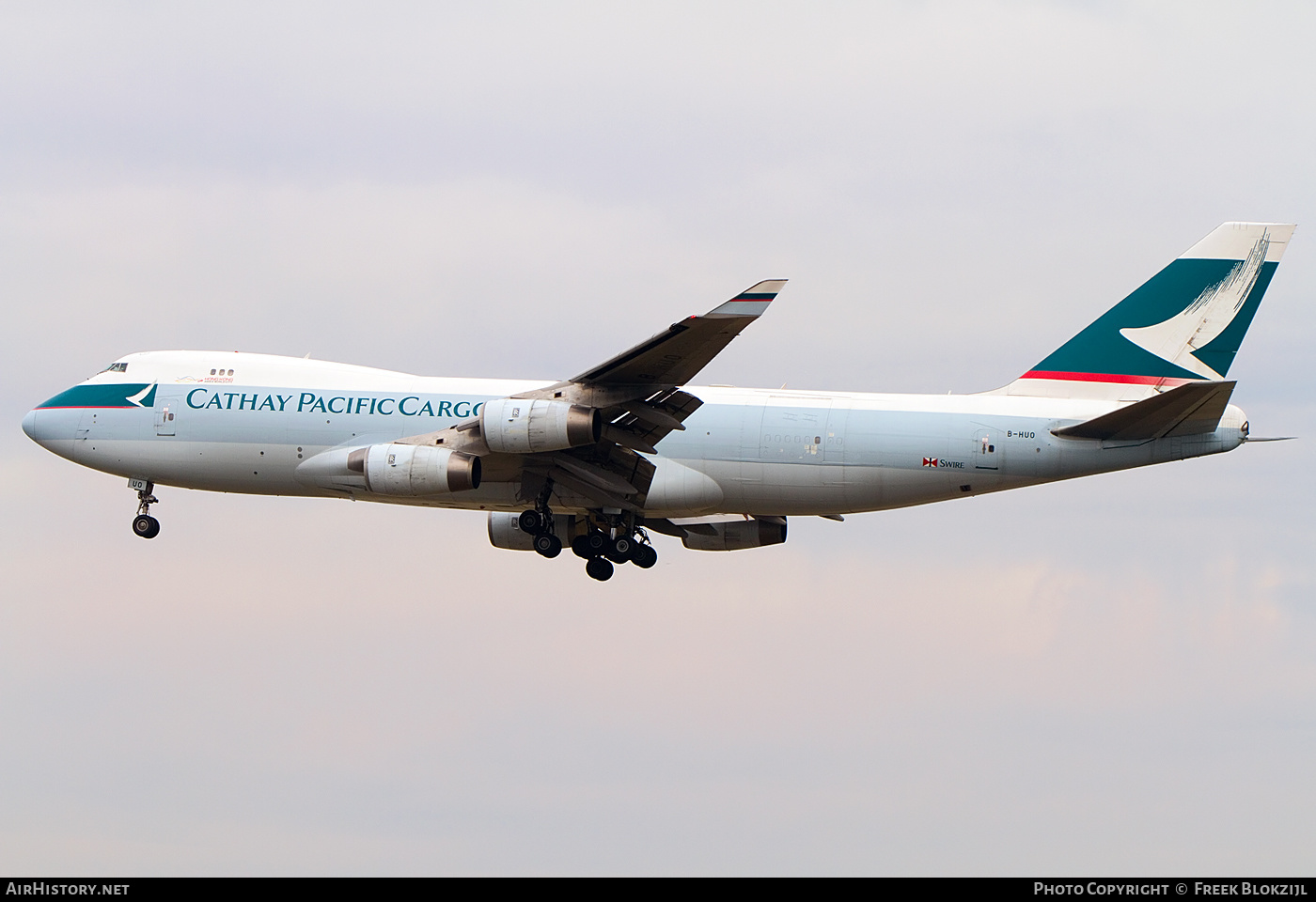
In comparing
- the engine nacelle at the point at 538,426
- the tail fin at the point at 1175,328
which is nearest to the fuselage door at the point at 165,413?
the engine nacelle at the point at 538,426

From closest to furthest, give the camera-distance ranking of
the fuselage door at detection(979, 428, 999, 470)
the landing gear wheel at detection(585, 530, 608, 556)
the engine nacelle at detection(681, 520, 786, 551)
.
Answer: the fuselage door at detection(979, 428, 999, 470)
the landing gear wheel at detection(585, 530, 608, 556)
the engine nacelle at detection(681, 520, 786, 551)

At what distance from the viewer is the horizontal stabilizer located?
3494 cm

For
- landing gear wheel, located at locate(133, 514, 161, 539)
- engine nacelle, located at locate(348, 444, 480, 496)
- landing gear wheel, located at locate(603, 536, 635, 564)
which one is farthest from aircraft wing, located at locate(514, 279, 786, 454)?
landing gear wheel, located at locate(133, 514, 161, 539)

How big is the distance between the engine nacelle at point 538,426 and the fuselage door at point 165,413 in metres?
10.1

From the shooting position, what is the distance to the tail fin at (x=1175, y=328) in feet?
131

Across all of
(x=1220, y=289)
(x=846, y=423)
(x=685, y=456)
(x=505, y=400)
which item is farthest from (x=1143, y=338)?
(x=505, y=400)

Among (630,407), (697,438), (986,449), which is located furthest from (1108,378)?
(630,407)

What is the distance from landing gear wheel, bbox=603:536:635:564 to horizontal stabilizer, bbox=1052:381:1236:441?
36.5ft

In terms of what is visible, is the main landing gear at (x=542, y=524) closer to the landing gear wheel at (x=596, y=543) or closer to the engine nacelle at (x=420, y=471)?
the landing gear wheel at (x=596, y=543)

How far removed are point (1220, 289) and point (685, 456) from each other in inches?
578

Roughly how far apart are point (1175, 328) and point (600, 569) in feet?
53.2

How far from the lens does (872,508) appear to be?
3903 cm

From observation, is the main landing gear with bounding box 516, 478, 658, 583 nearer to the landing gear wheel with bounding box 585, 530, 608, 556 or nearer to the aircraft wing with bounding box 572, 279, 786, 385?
the landing gear wheel with bounding box 585, 530, 608, 556

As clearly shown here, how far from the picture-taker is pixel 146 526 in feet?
141
